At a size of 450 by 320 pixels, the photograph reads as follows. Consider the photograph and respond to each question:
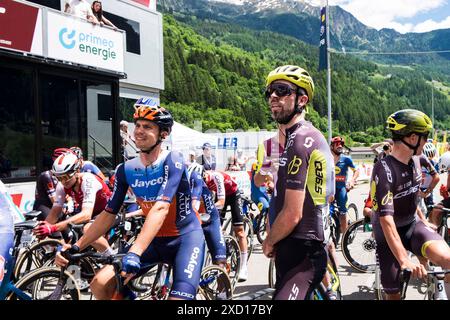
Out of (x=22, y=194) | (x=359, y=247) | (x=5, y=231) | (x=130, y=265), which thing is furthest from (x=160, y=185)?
(x=22, y=194)

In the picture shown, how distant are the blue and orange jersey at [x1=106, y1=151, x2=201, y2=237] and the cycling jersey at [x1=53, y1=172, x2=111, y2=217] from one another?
1.66 metres

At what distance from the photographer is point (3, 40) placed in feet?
32.8

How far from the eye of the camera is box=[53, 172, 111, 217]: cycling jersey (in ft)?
17.7

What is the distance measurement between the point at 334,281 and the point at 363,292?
2684 millimetres

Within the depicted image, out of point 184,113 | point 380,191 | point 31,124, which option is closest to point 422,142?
point 380,191

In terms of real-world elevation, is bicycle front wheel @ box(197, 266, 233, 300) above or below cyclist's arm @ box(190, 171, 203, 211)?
below

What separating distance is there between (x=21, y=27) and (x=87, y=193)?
703 cm

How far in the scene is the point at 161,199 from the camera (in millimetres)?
3621

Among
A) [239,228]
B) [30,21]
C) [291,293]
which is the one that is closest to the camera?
[291,293]

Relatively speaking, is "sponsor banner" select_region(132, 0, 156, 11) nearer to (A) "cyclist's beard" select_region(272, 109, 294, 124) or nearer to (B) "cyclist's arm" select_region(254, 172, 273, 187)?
(B) "cyclist's arm" select_region(254, 172, 273, 187)

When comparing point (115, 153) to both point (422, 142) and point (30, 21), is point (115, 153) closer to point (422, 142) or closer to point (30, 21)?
point (30, 21)

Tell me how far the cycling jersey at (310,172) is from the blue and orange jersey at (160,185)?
1105 mm

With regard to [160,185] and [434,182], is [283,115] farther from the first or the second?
[434,182]

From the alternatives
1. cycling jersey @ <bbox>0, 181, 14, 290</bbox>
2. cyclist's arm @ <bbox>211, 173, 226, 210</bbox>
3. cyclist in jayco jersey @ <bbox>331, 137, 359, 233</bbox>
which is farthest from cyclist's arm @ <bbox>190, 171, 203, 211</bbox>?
cyclist in jayco jersey @ <bbox>331, 137, 359, 233</bbox>
